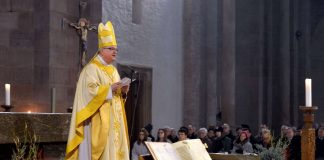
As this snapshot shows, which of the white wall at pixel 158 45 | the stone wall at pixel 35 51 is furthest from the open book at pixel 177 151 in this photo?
the white wall at pixel 158 45

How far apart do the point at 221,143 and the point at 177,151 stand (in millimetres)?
9589

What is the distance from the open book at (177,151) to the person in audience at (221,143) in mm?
8459

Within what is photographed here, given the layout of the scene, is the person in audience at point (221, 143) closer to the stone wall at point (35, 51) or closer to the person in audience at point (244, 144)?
the person in audience at point (244, 144)

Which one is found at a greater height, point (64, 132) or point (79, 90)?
point (79, 90)

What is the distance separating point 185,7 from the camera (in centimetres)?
2028

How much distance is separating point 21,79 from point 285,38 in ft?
40.4

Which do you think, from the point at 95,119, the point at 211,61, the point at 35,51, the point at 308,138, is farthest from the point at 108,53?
the point at 211,61

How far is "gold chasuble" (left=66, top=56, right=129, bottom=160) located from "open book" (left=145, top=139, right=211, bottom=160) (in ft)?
3.74

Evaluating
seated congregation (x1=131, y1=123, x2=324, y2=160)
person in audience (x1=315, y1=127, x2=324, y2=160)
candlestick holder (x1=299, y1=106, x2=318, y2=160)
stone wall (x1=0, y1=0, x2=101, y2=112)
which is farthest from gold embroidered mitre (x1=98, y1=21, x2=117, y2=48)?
person in audience (x1=315, y1=127, x2=324, y2=160)

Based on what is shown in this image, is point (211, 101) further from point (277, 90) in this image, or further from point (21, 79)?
point (21, 79)

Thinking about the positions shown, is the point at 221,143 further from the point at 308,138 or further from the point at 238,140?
the point at 308,138

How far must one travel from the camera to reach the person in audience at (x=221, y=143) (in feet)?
45.3

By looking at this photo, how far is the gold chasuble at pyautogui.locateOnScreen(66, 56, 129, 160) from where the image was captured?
19.4ft

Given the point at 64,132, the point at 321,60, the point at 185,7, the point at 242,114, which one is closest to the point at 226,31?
the point at 185,7
